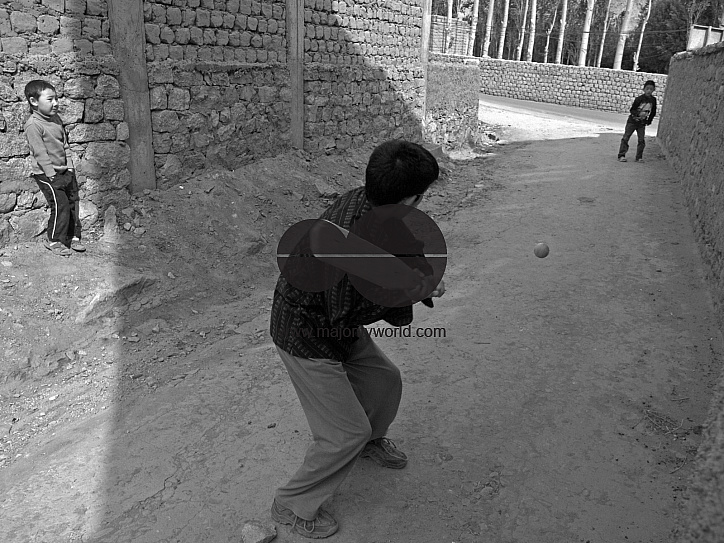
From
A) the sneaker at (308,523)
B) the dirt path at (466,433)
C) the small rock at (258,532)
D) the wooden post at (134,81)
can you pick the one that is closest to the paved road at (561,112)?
the dirt path at (466,433)

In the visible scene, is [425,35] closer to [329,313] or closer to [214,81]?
[214,81]

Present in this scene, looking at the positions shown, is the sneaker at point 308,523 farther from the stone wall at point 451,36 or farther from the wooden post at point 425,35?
the stone wall at point 451,36

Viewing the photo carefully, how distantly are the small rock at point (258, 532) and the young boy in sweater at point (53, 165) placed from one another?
3509 mm

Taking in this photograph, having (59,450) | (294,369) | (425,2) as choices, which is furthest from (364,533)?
(425,2)

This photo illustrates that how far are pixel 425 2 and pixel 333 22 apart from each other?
2897 mm

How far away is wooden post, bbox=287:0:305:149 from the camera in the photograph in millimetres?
7652

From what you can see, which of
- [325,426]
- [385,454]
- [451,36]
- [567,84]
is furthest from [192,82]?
[451,36]

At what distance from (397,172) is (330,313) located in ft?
2.03

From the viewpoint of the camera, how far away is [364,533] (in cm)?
269

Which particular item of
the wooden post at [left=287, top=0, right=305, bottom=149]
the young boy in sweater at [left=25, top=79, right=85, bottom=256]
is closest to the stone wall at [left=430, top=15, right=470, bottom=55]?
the wooden post at [left=287, top=0, right=305, bottom=149]

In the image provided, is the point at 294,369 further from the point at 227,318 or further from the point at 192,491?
the point at 227,318

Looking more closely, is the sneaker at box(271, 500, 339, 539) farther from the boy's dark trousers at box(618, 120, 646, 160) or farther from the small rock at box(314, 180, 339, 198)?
the boy's dark trousers at box(618, 120, 646, 160)

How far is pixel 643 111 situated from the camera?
1164cm

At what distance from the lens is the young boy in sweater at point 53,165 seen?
4836 millimetres
